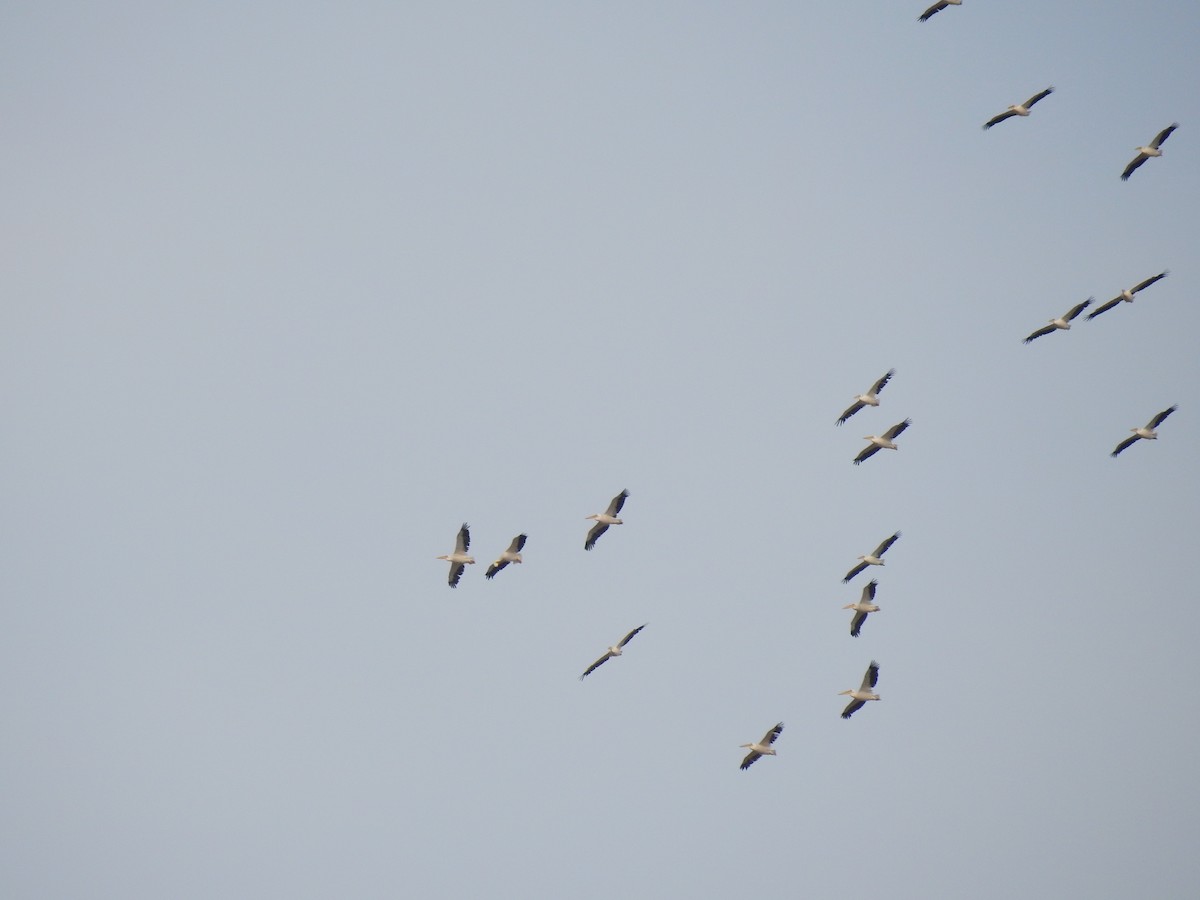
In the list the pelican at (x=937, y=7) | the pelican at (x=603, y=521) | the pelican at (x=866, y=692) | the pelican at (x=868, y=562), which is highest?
the pelican at (x=937, y=7)

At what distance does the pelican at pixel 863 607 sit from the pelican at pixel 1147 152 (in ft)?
58.3

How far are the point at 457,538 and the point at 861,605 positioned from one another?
605 inches

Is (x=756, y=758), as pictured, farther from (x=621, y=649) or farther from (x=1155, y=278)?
(x=1155, y=278)

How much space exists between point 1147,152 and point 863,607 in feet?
64.9

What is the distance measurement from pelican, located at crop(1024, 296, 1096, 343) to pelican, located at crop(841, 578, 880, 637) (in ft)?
36.0

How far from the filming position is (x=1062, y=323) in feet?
238

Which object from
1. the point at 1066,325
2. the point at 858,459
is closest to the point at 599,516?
the point at 858,459

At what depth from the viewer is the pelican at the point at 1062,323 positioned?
234ft

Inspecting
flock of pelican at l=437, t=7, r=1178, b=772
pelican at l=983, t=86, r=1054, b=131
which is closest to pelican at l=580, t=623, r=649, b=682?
flock of pelican at l=437, t=7, r=1178, b=772

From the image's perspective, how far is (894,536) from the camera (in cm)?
6925

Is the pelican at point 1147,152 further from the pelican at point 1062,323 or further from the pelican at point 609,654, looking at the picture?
the pelican at point 609,654

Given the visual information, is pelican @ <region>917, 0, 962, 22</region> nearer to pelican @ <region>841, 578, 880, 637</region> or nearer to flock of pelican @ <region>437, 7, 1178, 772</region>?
flock of pelican @ <region>437, 7, 1178, 772</region>

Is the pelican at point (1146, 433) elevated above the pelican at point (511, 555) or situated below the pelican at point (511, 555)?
below

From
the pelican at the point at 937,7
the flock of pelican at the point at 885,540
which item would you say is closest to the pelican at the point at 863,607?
the flock of pelican at the point at 885,540
